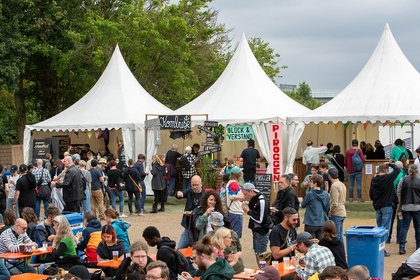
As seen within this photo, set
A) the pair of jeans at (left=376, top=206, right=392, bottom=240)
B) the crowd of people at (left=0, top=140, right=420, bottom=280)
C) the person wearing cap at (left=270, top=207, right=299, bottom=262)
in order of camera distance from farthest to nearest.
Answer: the pair of jeans at (left=376, top=206, right=392, bottom=240), the person wearing cap at (left=270, top=207, right=299, bottom=262), the crowd of people at (left=0, top=140, right=420, bottom=280)

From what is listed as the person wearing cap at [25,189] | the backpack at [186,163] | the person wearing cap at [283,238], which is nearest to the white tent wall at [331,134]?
the backpack at [186,163]

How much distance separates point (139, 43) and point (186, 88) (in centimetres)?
336

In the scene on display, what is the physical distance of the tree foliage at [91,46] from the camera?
3253 cm

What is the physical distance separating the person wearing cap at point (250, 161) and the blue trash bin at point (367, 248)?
31.0ft

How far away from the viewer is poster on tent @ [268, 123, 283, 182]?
2159 cm

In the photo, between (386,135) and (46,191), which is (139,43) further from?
(46,191)

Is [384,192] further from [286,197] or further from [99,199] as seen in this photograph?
[99,199]

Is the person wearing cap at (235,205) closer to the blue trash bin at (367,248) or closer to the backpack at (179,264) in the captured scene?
the blue trash bin at (367,248)

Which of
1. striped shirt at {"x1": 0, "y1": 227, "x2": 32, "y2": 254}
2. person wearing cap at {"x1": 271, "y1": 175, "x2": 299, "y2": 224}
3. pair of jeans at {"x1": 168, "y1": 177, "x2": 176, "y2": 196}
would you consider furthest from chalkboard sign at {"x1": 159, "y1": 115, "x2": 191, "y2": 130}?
striped shirt at {"x1": 0, "y1": 227, "x2": 32, "y2": 254}

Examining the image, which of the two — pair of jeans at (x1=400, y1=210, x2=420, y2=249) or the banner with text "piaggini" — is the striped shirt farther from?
the banner with text "piaggini"

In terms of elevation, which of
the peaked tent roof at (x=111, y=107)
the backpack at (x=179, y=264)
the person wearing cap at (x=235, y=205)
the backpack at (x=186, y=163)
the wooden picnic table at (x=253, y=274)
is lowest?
the wooden picnic table at (x=253, y=274)

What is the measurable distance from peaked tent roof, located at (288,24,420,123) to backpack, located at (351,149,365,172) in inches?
34.8

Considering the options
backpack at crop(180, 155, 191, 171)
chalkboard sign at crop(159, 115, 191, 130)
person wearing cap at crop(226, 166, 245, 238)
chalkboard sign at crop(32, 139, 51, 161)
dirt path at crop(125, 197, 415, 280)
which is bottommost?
dirt path at crop(125, 197, 415, 280)

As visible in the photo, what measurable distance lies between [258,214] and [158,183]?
8.96 m
